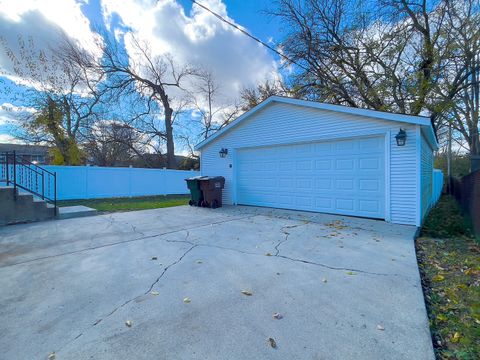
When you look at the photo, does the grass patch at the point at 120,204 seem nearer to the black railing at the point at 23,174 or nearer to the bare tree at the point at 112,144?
the black railing at the point at 23,174

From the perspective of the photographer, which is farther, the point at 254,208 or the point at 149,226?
the point at 254,208

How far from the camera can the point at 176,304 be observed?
240 cm

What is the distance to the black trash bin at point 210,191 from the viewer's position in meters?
9.12

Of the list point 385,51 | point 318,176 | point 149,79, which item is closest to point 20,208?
point 318,176

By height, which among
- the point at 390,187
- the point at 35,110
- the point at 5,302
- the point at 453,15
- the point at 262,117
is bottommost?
the point at 5,302

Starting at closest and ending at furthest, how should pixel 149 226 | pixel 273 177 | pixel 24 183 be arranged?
pixel 149 226
pixel 24 183
pixel 273 177

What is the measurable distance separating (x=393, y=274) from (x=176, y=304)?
8.82 feet

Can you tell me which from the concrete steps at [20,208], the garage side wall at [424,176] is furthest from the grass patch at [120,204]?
the garage side wall at [424,176]

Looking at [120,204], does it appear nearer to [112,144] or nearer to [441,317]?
[441,317]

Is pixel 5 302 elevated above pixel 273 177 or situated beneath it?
situated beneath

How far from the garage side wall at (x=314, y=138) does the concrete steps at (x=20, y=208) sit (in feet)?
18.5

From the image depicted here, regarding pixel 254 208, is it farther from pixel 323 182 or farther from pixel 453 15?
pixel 453 15

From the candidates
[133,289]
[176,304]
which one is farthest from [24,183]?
[176,304]

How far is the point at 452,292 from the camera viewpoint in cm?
267
